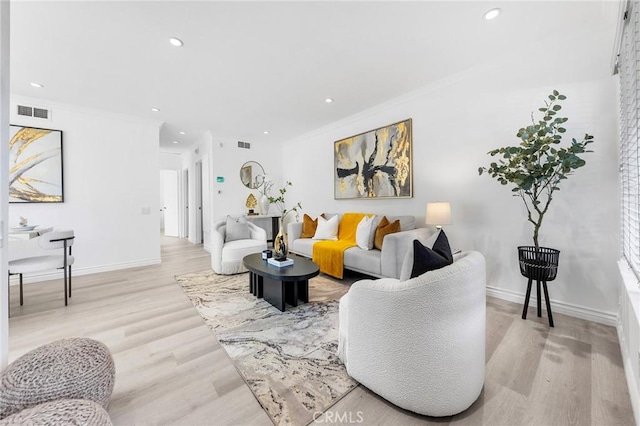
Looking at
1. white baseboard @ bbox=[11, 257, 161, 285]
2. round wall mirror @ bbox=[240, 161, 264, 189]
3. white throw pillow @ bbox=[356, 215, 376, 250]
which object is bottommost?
white baseboard @ bbox=[11, 257, 161, 285]

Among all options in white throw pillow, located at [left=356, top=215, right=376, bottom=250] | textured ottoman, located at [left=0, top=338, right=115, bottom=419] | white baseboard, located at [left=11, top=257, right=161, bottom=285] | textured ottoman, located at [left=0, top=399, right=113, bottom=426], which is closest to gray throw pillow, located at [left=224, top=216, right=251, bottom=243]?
white baseboard, located at [left=11, top=257, right=161, bottom=285]

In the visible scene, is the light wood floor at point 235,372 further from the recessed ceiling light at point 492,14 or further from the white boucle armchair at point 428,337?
the recessed ceiling light at point 492,14

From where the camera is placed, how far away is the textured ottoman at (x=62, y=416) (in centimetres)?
86

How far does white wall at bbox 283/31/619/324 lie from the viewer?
218 centimetres

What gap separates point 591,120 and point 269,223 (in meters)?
5.41

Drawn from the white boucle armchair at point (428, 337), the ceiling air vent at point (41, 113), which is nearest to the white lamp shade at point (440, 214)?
the white boucle armchair at point (428, 337)

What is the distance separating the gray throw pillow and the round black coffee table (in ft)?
4.18

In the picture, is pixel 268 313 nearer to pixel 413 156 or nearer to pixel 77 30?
pixel 413 156

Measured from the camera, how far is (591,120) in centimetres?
222

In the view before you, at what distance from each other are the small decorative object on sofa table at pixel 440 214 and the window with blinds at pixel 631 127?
1.26 meters

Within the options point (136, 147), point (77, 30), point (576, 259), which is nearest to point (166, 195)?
point (136, 147)

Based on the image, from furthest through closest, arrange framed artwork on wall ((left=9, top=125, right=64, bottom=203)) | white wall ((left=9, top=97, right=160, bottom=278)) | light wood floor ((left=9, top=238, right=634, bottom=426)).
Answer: white wall ((left=9, top=97, right=160, bottom=278)) < framed artwork on wall ((left=9, top=125, right=64, bottom=203)) < light wood floor ((left=9, top=238, right=634, bottom=426))

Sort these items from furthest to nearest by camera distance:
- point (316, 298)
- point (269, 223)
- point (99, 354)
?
point (269, 223)
point (316, 298)
point (99, 354)

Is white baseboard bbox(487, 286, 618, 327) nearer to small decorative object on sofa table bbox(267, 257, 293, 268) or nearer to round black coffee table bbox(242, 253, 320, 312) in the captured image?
round black coffee table bbox(242, 253, 320, 312)
